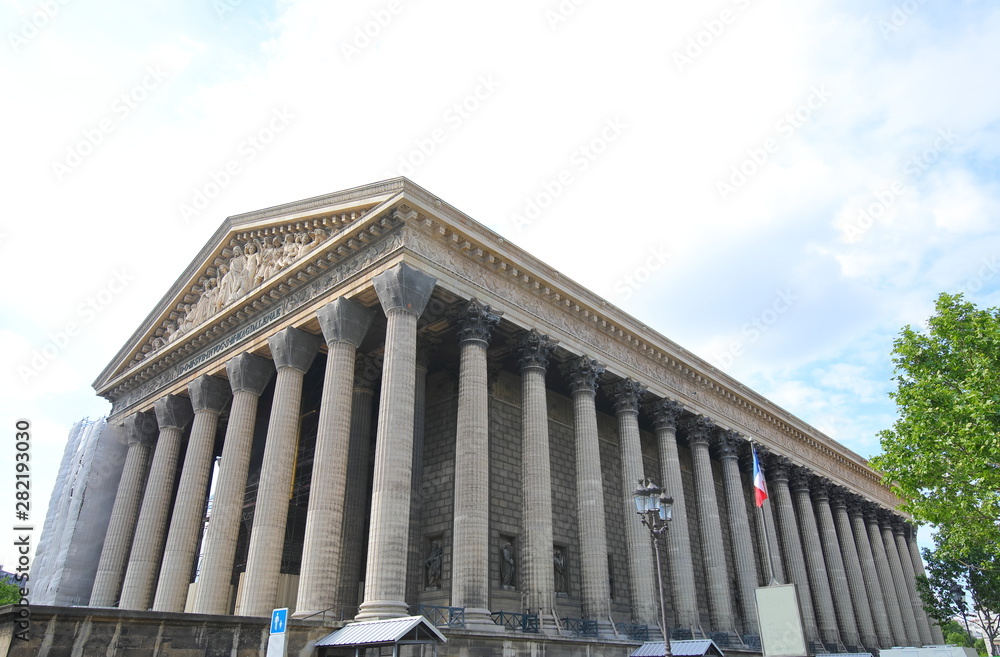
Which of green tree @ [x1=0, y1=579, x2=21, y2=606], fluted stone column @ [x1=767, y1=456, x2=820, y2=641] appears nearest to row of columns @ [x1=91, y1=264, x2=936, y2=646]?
fluted stone column @ [x1=767, y1=456, x2=820, y2=641]

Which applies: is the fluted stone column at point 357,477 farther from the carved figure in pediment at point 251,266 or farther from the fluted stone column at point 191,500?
the fluted stone column at point 191,500

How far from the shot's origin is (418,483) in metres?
24.6

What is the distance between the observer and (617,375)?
93.6ft

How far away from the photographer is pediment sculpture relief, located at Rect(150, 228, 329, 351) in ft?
83.6

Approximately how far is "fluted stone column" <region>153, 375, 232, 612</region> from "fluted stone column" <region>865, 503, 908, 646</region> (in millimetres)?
40745

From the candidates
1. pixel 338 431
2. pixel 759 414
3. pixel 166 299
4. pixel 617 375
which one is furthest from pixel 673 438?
pixel 166 299

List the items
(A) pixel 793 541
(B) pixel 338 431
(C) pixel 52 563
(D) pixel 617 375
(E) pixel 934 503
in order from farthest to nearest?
(A) pixel 793 541 < (C) pixel 52 563 < (D) pixel 617 375 < (E) pixel 934 503 < (B) pixel 338 431

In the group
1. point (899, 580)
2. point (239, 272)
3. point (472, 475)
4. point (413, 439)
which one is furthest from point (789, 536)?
point (239, 272)

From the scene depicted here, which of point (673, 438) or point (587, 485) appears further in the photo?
point (673, 438)

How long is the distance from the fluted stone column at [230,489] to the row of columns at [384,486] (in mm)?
51

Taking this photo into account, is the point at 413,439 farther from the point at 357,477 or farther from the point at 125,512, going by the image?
the point at 125,512

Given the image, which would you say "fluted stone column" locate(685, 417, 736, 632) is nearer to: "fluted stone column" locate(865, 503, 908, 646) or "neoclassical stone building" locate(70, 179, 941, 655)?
"neoclassical stone building" locate(70, 179, 941, 655)

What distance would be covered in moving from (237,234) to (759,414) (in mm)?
28146

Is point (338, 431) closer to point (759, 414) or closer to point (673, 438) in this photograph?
point (673, 438)
